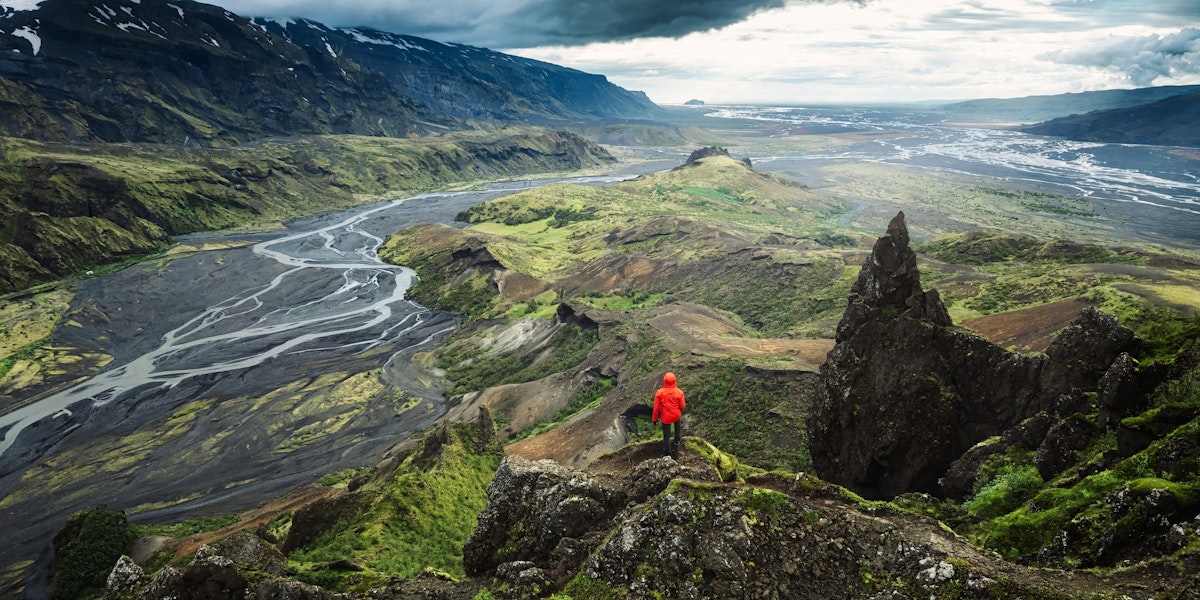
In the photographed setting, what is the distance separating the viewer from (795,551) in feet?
43.9

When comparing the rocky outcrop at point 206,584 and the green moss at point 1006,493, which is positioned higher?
the green moss at point 1006,493

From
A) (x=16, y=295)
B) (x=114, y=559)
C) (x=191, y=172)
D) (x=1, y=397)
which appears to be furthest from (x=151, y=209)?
(x=114, y=559)

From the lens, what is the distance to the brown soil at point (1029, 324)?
43438 millimetres

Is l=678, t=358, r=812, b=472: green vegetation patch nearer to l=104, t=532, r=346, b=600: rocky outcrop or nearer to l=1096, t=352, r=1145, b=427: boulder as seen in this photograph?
l=1096, t=352, r=1145, b=427: boulder

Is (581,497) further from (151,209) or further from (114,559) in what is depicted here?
(151,209)

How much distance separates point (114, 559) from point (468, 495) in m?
26.8

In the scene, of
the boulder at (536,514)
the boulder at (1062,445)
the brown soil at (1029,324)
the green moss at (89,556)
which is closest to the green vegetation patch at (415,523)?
the boulder at (536,514)

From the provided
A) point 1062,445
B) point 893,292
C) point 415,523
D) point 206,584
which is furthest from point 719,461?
point 415,523

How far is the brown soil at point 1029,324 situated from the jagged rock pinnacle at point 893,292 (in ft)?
56.8

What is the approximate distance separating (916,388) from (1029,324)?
27.6m

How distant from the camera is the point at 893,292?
3081cm

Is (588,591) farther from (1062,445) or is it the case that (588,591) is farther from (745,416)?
(745,416)

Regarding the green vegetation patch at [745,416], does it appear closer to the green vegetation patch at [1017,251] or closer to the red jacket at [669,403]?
the red jacket at [669,403]

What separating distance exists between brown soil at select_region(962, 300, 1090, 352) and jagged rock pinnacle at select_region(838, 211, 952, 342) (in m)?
17.3
